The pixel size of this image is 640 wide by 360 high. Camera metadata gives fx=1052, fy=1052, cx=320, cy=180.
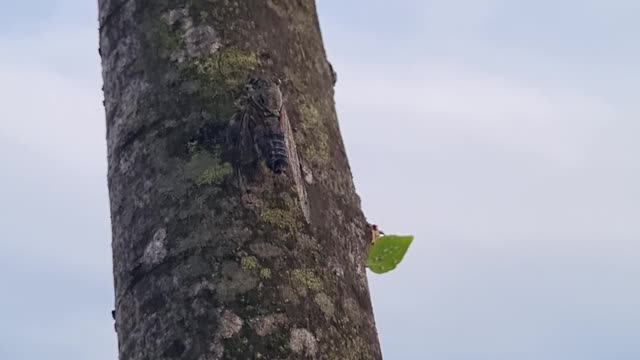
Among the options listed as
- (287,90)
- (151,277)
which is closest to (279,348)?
(151,277)

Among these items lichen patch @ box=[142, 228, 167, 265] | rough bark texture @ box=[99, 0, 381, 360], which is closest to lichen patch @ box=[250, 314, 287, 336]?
rough bark texture @ box=[99, 0, 381, 360]

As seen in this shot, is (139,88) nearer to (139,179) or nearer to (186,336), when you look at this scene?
(139,179)

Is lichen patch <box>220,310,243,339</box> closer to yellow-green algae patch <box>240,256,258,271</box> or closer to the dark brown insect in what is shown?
yellow-green algae patch <box>240,256,258,271</box>

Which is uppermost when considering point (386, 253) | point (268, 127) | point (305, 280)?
point (268, 127)

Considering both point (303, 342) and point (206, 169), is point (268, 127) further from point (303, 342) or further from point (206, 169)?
point (303, 342)

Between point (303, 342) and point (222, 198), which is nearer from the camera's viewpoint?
point (303, 342)

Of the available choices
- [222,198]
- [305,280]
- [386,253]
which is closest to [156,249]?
[222,198]
